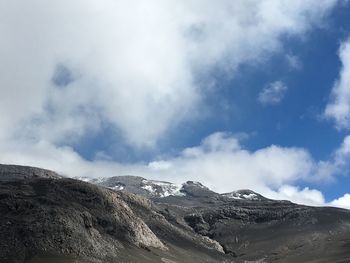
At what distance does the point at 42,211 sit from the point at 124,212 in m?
39.5

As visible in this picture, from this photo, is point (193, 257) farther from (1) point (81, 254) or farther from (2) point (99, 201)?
(1) point (81, 254)

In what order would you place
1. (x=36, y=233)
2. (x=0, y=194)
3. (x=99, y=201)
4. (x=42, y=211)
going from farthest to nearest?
(x=99, y=201) < (x=0, y=194) < (x=42, y=211) < (x=36, y=233)

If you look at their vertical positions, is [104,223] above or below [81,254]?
above

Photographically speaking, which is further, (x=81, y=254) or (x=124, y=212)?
(x=124, y=212)

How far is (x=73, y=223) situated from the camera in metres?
157

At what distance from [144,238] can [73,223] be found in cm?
3161

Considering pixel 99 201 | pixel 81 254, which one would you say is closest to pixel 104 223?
pixel 99 201

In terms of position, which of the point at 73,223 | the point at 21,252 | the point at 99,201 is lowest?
the point at 21,252

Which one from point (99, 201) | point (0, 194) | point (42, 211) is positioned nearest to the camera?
point (42, 211)

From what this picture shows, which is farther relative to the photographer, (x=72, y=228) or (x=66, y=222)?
(x=66, y=222)

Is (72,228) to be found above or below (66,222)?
below

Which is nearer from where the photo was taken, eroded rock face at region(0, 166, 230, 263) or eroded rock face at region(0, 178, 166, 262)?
eroded rock face at region(0, 166, 230, 263)

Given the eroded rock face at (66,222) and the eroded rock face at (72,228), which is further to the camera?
the eroded rock face at (66,222)

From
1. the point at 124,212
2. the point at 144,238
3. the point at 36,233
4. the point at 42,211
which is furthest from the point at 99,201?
the point at 36,233
